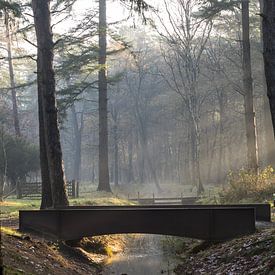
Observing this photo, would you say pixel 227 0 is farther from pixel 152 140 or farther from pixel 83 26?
pixel 152 140

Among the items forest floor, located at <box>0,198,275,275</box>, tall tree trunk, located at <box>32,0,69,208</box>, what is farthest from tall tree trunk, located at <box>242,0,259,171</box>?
tall tree trunk, located at <box>32,0,69,208</box>

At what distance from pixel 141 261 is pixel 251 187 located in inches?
315

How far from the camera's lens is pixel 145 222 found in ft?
36.3

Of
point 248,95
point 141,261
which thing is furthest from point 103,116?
point 141,261

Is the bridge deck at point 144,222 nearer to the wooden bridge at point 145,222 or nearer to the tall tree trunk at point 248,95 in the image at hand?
the wooden bridge at point 145,222

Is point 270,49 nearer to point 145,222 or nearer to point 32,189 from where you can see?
point 145,222

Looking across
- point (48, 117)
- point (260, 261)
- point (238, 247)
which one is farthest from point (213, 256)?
point (48, 117)

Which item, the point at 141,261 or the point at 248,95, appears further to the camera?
the point at 248,95

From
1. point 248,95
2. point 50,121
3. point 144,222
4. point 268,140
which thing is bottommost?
point 144,222

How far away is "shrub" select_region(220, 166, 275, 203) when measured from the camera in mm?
17906

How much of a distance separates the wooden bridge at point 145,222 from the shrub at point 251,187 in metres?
7.34

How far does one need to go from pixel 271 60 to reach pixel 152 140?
57662 mm

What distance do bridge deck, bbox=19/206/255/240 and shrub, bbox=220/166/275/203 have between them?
7343mm

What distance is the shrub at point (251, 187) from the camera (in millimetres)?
17906
